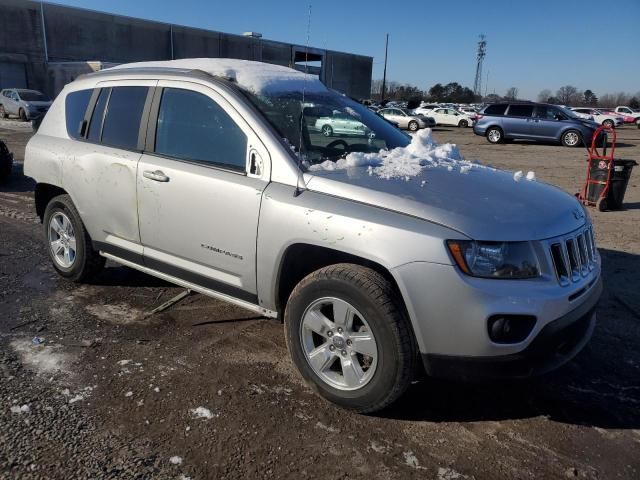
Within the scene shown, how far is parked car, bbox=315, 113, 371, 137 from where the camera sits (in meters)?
3.74

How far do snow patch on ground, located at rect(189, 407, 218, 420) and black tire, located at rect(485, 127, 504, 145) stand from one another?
23.1m

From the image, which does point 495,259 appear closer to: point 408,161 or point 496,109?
point 408,161

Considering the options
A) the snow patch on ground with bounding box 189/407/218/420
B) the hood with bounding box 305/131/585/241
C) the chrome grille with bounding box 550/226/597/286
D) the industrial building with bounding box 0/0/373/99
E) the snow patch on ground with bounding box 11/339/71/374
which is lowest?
the snow patch on ground with bounding box 11/339/71/374

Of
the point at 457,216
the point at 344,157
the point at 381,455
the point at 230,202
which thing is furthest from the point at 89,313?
the point at 457,216

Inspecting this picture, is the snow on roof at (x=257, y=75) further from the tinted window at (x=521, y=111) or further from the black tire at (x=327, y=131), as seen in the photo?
the tinted window at (x=521, y=111)

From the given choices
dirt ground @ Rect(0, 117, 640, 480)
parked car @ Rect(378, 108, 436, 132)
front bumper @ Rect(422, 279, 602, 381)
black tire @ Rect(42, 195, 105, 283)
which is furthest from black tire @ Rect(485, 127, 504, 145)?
front bumper @ Rect(422, 279, 602, 381)

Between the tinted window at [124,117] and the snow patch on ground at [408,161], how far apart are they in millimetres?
1598

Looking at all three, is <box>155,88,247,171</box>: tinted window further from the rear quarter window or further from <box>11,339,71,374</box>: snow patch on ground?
the rear quarter window

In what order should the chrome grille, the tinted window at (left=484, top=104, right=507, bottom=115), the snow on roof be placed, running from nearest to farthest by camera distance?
the chrome grille, the snow on roof, the tinted window at (left=484, top=104, right=507, bottom=115)

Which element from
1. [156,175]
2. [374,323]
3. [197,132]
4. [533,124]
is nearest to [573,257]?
[374,323]

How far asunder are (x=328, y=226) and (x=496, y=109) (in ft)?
77.0

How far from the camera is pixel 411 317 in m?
2.69

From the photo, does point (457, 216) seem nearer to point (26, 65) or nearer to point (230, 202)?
point (230, 202)

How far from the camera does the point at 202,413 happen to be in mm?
2977
